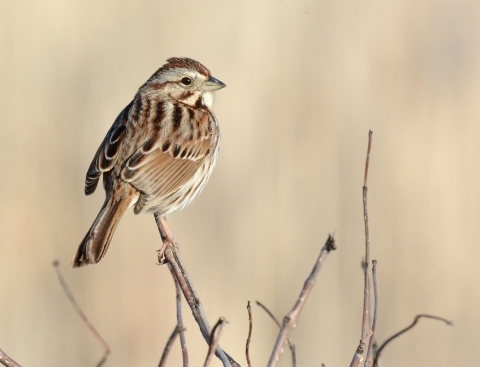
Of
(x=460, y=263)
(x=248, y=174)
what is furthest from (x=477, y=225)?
(x=248, y=174)

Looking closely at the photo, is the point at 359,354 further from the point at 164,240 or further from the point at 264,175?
the point at 264,175

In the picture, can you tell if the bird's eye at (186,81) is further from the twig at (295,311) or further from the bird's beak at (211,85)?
the twig at (295,311)

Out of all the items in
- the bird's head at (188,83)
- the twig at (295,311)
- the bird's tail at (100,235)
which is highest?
the bird's head at (188,83)

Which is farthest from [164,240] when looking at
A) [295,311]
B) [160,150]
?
[295,311]

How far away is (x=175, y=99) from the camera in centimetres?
395

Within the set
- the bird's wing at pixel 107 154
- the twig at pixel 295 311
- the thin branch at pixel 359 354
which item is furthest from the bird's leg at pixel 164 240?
the twig at pixel 295 311

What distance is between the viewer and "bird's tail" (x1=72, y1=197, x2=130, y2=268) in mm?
3061

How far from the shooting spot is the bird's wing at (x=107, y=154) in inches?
141

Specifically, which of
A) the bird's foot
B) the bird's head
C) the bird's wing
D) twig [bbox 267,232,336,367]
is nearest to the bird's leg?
the bird's foot

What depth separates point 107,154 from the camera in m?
3.60

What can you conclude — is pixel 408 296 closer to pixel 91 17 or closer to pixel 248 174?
pixel 248 174

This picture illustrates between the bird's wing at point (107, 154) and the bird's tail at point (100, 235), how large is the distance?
0.25 meters

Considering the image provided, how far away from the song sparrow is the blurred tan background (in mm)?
1412

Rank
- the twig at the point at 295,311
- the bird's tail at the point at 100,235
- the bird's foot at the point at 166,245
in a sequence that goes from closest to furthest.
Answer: the twig at the point at 295,311 → the bird's tail at the point at 100,235 → the bird's foot at the point at 166,245
